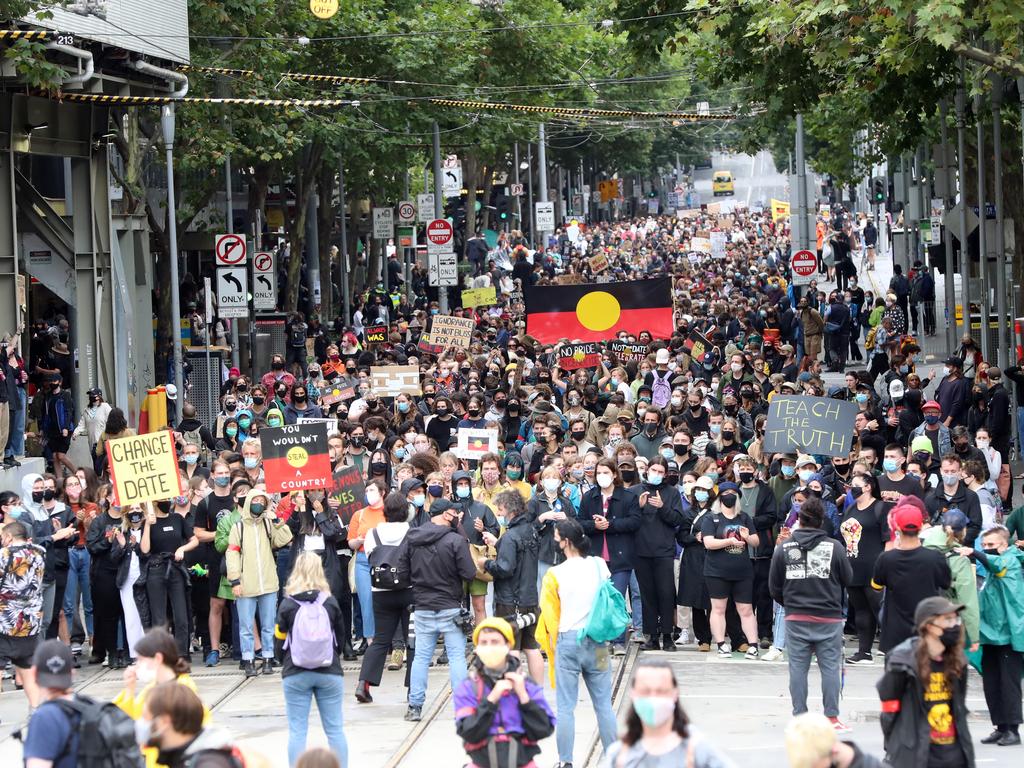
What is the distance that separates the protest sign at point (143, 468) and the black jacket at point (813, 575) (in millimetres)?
5259

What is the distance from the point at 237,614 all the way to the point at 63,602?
5.35 feet

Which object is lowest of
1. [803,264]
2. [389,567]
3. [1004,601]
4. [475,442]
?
[1004,601]

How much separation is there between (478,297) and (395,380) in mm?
11353

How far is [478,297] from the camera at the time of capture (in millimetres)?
35000

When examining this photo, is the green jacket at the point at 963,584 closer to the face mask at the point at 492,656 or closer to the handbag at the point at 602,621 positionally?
the handbag at the point at 602,621

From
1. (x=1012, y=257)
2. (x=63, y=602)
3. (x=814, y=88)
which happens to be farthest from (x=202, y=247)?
(x=63, y=602)

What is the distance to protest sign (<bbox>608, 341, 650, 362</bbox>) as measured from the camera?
83.7 feet

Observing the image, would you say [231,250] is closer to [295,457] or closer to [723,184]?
[295,457]

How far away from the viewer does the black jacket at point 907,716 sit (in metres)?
8.91

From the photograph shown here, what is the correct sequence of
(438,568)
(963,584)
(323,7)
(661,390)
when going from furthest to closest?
(323,7) → (661,390) → (438,568) → (963,584)

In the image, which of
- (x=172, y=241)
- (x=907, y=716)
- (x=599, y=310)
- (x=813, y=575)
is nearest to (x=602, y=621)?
(x=813, y=575)

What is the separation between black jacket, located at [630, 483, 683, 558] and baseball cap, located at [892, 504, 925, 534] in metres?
3.73

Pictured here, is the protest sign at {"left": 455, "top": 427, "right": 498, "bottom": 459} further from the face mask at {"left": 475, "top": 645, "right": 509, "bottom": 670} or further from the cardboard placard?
the cardboard placard

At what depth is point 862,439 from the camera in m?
16.4
